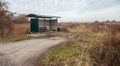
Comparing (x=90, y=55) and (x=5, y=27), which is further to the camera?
(x=5, y=27)

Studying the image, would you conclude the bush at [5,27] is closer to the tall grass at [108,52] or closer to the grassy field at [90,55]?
the grassy field at [90,55]

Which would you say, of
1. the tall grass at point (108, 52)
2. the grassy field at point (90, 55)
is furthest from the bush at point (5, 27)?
the tall grass at point (108, 52)

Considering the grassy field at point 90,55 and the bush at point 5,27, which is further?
the bush at point 5,27

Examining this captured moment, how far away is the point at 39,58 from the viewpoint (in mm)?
8961

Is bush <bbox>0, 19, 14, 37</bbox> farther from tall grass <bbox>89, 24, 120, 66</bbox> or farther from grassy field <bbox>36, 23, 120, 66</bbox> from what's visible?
tall grass <bbox>89, 24, 120, 66</bbox>

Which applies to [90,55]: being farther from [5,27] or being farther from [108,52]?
[5,27]

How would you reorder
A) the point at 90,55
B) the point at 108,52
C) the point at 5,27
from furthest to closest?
the point at 5,27 < the point at 108,52 < the point at 90,55

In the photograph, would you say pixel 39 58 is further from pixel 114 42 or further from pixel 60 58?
pixel 114 42

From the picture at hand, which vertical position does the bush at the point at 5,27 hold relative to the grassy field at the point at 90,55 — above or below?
above

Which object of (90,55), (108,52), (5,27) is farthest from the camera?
(5,27)

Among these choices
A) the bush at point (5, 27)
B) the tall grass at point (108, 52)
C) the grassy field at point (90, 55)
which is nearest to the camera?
the grassy field at point (90, 55)

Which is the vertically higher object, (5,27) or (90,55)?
(5,27)

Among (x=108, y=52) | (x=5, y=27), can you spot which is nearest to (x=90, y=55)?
(x=108, y=52)

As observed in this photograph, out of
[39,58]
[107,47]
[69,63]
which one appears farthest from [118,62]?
[39,58]
